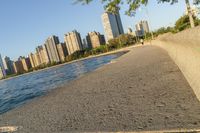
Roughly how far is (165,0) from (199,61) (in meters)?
14.3

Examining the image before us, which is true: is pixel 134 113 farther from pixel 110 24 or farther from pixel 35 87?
pixel 110 24

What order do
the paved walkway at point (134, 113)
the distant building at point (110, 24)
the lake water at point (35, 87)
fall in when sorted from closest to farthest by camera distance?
the paved walkway at point (134, 113) < the lake water at point (35, 87) < the distant building at point (110, 24)

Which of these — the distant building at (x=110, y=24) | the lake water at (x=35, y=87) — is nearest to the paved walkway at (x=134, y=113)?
the lake water at (x=35, y=87)

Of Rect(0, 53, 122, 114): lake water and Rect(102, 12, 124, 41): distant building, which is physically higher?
Rect(102, 12, 124, 41): distant building

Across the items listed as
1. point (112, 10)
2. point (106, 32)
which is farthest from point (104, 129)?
point (106, 32)

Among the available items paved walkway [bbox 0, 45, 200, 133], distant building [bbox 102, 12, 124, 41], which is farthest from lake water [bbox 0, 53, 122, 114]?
distant building [bbox 102, 12, 124, 41]

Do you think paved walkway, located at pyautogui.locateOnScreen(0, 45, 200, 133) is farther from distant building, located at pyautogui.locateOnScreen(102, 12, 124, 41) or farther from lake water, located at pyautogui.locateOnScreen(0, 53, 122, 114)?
distant building, located at pyautogui.locateOnScreen(102, 12, 124, 41)

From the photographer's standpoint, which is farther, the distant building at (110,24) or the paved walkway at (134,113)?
the distant building at (110,24)

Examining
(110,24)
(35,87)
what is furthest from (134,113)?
(110,24)

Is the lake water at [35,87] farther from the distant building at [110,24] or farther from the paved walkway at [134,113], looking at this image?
the distant building at [110,24]

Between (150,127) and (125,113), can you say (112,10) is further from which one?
(150,127)

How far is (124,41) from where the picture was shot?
140 meters

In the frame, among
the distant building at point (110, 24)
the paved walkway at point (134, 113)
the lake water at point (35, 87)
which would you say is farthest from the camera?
the distant building at point (110, 24)

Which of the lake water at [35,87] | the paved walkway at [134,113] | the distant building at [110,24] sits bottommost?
the lake water at [35,87]
